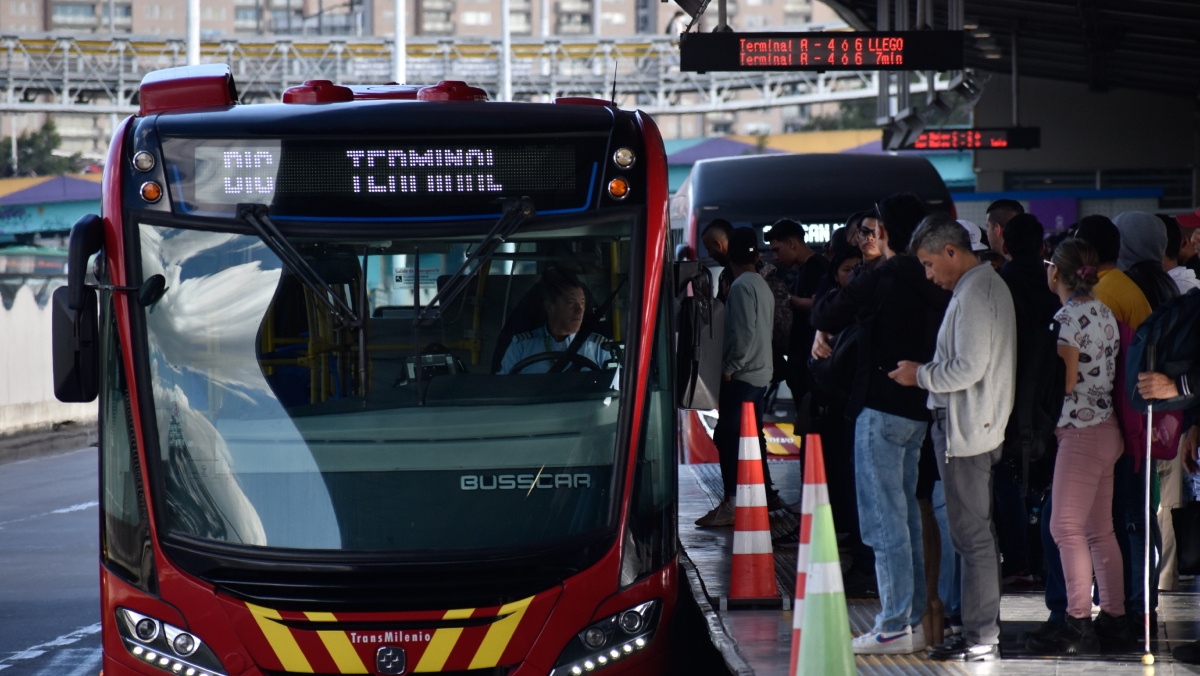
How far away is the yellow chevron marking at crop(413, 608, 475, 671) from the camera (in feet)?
17.9

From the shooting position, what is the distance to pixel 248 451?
5672 millimetres

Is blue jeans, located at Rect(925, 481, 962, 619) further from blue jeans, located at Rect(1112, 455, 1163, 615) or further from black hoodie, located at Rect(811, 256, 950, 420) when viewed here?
blue jeans, located at Rect(1112, 455, 1163, 615)

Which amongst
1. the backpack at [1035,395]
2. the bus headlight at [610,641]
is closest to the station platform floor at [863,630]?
the bus headlight at [610,641]

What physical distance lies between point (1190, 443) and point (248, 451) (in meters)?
4.27

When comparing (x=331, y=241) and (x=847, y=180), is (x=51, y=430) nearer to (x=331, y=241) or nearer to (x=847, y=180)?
(x=847, y=180)

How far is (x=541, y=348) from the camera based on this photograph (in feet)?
19.5

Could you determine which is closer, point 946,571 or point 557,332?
point 557,332

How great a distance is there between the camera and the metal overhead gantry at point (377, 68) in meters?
57.8

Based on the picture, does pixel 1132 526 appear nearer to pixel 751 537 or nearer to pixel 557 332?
pixel 751 537

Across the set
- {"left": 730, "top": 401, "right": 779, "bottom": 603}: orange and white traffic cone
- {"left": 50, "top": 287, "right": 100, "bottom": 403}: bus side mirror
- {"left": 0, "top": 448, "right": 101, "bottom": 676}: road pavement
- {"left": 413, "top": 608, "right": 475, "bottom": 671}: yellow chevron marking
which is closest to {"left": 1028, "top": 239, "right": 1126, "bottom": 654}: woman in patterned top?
{"left": 730, "top": 401, "right": 779, "bottom": 603}: orange and white traffic cone

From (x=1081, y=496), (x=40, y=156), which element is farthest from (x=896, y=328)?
(x=40, y=156)

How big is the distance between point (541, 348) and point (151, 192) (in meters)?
1.66

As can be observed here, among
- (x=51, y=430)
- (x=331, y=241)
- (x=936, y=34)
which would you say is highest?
(x=936, y=34)

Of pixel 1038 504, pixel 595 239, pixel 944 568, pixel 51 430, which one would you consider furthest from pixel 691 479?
pixel 51 430
